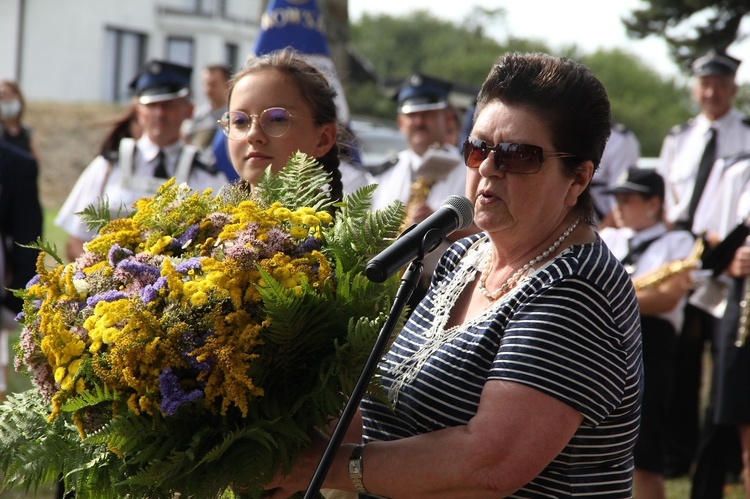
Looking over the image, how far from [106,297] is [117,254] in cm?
17

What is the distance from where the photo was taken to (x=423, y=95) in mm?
7152

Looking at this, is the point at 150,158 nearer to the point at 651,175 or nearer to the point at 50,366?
the point at 651,175

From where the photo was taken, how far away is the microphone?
2.01 m

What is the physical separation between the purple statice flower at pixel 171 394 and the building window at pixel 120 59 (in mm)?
37144

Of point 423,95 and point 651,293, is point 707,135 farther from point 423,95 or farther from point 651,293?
point 423,95

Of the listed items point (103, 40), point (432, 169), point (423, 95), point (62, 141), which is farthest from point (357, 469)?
point (103, 40)

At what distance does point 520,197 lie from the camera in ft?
7.93

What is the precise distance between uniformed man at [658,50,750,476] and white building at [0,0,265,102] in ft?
91.9

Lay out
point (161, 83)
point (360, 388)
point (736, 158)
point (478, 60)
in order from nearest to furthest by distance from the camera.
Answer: point (360, 388)
point (736, 158)
point (161, 83)
point (478, 60)

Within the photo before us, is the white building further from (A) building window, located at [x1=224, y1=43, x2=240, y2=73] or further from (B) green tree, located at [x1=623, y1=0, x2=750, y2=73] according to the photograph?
(B) green tree, located at [x1=623, y1=0, x2=750, y2=73]

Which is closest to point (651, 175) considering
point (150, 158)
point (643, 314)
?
point (643, 314)

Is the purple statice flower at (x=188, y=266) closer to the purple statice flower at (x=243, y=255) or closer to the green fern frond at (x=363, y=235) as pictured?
the purple statice flower at (x=243, y=255)

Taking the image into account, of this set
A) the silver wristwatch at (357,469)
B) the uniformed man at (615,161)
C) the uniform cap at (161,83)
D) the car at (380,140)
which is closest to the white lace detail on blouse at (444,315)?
the silver wristwatch at (357,469)

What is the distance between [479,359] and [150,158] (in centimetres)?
463
